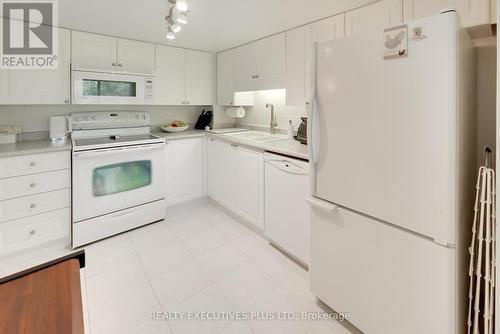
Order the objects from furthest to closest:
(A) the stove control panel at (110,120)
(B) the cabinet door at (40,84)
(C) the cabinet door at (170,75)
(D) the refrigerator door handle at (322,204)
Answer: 1. (C) the cabinet door at (170,75)
2. (A) the stove control panel at (110,120)
3. (B) the cabinet door at (40,84)
4. (D) the refrigerator door handle at (322,204)

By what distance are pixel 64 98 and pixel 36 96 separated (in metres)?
0.22

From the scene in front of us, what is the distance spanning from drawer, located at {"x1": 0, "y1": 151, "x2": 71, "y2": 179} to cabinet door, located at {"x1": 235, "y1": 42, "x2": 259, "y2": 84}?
6.62 ft

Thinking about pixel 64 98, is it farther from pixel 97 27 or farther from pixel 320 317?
pixel 320 317

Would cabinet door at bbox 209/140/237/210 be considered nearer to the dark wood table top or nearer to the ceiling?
the ceiling

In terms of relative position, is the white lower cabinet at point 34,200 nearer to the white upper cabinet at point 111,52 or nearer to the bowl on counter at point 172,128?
the white upper cabinet at point 111,52

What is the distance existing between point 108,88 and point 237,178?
171 cm

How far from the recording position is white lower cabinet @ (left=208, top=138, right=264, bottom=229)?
2.66 metres

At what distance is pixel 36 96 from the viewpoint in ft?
8.23

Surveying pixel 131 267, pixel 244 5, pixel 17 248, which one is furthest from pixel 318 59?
pixel 17 248

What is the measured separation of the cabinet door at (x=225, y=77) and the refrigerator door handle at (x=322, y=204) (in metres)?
2.17

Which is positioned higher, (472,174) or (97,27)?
(97,27)

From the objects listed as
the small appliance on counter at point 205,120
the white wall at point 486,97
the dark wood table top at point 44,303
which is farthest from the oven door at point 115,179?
the white wall at point 486,97

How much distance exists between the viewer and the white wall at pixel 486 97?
63.7 inches

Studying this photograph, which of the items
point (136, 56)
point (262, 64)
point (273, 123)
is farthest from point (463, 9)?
point (136, 56)
